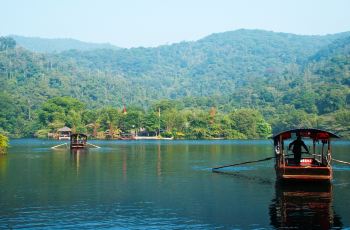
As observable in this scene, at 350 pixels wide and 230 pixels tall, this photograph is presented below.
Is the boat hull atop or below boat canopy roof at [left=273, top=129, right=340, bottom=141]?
below

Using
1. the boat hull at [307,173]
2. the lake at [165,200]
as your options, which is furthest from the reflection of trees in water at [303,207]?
the boat hull at [307,173]

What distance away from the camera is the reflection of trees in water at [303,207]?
2614 centimetres

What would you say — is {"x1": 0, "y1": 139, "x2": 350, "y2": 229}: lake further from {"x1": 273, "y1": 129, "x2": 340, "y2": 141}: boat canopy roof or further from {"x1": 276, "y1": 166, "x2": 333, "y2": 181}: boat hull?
{"x1": 273, "y1": 129, "x2": 340, "y2": 141}: boat canopy roof

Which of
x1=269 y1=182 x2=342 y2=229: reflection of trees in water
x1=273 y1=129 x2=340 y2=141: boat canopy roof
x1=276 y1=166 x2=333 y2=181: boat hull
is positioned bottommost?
x1=269 y1=182 x2=342 y2=229: reflection of trees in water

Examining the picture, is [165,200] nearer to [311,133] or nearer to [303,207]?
[303,207]

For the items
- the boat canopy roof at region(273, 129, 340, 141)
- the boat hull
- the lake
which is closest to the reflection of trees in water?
the lake

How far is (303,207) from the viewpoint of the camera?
3025 centimetres

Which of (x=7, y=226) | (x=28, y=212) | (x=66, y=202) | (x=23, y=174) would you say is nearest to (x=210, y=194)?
(x=66, y=202)

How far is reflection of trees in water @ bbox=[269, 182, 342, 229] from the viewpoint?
2614 centimetres

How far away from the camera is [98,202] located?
1276 inches

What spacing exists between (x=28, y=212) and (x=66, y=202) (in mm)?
3624

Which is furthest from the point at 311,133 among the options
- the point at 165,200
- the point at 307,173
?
the point at 165,200

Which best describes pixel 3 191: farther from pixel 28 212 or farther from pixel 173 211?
pixel 173 211

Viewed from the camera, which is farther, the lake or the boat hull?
the boat hull
